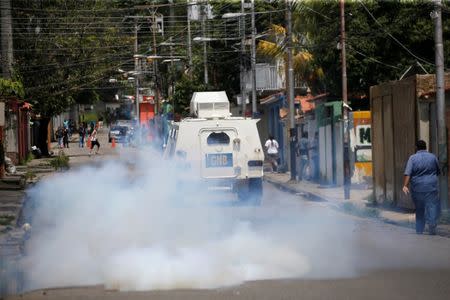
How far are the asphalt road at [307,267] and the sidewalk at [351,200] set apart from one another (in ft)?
9.71

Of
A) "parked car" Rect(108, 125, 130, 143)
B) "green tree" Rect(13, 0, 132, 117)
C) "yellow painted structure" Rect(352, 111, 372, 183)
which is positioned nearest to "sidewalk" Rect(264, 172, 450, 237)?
"yellow painted structure" Rect(352, 111, 372, 183)

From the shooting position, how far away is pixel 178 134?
24.9 metres

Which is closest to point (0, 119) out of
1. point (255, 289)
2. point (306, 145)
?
point (306, 145)

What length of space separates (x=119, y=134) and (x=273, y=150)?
3674 centimetres

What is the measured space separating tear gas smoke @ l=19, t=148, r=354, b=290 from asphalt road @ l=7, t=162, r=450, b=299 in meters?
0.04

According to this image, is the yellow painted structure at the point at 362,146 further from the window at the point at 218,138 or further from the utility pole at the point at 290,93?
the window at the point at 218,138

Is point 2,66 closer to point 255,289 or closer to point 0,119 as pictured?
point 0,119

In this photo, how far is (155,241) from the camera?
1317 centimetres

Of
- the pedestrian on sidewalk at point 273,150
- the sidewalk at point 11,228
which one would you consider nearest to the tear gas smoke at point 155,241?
the sidewalk at point 11,228

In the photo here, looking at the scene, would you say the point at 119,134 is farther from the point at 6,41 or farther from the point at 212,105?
the point at 212,105

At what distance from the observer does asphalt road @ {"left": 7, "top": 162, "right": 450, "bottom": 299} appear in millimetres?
10305

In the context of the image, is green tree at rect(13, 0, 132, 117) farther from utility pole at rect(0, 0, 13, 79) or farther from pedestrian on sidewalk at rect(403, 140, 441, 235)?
pedestrian on sidewalk at rect(403, 140, 441, 235)

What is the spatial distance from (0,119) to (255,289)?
21.9 metres

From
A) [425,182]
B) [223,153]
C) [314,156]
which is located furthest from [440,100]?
[314,156]
